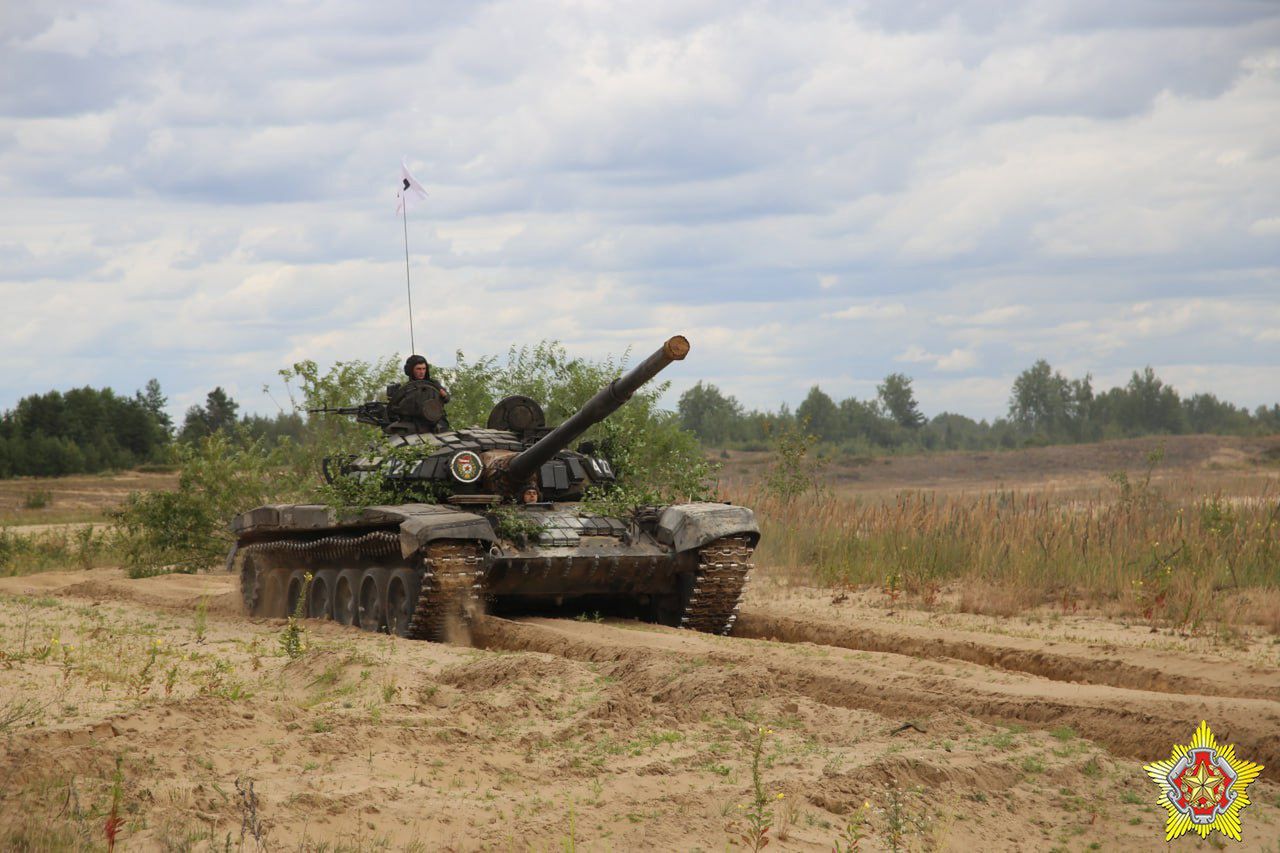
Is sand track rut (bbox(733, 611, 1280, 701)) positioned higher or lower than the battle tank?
lower

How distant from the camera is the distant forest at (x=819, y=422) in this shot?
2008 inches

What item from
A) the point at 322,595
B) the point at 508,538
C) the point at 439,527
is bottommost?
the point at 322,595

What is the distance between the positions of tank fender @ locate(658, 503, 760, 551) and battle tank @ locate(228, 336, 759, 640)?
0.5 inches

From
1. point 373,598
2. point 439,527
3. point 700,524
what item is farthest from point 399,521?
point 700,524

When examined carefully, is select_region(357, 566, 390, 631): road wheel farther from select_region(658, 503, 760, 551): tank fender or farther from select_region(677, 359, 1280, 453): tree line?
select_region(677, 359, 1280, 453): tree line

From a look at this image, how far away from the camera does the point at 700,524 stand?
1210cm

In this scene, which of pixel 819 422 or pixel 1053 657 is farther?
pixel 819 422

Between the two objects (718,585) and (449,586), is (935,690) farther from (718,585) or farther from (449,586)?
(449,586)

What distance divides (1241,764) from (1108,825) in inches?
44.2

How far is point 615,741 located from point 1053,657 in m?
4.44

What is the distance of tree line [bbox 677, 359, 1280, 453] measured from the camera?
56.8 m

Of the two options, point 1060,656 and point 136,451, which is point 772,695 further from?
point 136,451

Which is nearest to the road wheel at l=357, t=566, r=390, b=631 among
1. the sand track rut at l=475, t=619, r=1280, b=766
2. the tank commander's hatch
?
the tank commander's hatch

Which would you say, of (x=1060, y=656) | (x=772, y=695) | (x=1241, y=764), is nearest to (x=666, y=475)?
(x=1060, y=656)
